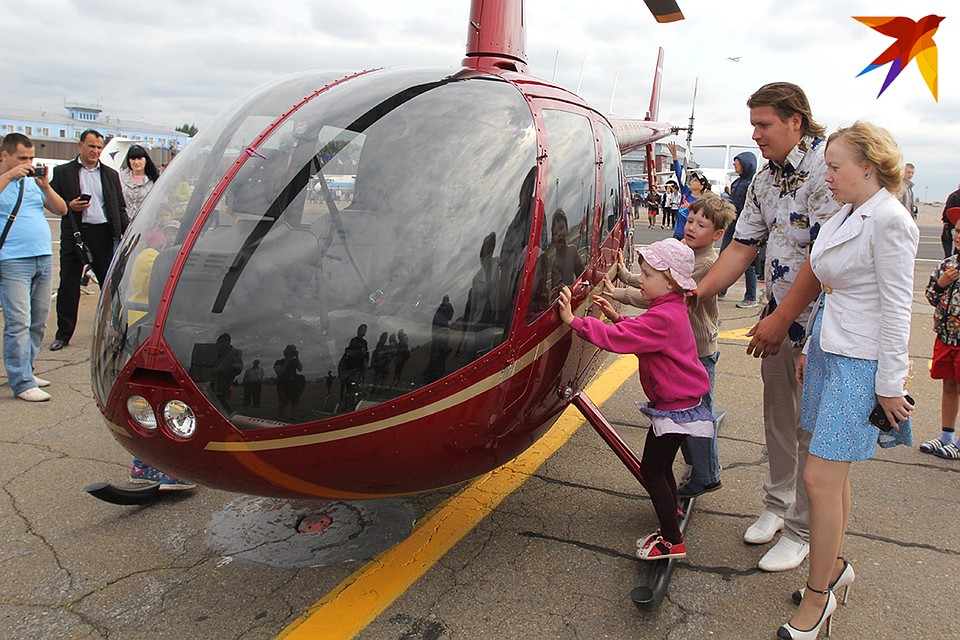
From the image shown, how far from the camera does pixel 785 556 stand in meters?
3.02

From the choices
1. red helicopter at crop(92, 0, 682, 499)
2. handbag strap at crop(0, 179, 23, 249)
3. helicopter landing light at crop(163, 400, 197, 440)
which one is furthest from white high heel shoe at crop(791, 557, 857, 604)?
handbag strap at crop(0, 179, 23, 249)

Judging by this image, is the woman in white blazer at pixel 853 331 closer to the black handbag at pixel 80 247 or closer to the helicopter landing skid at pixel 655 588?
the helicopter landing skid at pixel 655 588

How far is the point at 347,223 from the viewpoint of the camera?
7.91 ft

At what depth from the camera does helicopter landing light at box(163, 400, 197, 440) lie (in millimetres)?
2186

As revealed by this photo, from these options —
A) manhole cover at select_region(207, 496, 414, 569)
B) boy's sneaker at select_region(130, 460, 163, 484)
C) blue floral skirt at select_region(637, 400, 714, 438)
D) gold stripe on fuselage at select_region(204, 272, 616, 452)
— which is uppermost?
gold stripe on fuselage at select_region(204, 272, 616, 452)

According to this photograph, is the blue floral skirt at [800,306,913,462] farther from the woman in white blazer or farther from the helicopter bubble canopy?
the helicopter bubble canopy

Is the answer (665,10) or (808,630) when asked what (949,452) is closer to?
(808,630)

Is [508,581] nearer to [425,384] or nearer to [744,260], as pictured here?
[425,384]

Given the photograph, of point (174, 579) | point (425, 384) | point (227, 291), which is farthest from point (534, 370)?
point (174, 579)

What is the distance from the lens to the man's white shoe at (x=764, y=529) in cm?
322

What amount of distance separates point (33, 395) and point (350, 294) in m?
3.80

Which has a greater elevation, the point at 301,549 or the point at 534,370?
the point at 534,370

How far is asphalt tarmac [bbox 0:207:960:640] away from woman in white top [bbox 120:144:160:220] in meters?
2.89

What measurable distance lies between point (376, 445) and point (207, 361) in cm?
57
